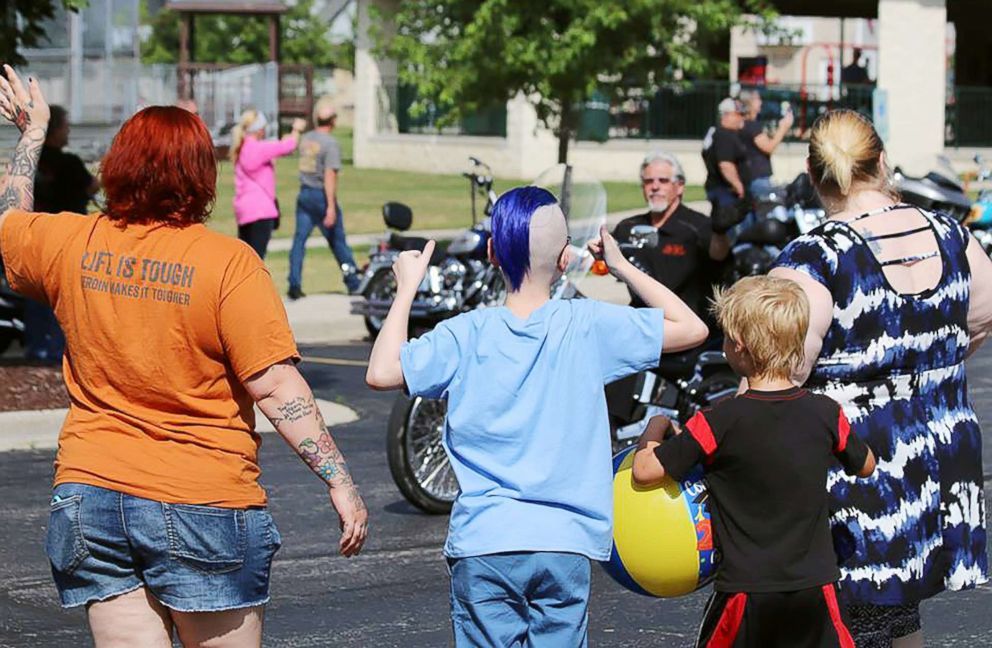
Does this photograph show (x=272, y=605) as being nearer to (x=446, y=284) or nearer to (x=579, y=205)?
(x=579, y=205)

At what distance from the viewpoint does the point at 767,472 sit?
4.43m

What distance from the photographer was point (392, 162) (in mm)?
41000

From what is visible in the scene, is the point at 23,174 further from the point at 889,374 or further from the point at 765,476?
the point at 889,374

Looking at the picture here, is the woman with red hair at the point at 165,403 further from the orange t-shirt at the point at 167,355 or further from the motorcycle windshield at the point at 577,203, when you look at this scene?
the motorcycle windshield at the point at 577,203

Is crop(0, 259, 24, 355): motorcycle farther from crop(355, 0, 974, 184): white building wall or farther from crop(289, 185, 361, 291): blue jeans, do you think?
crop(355, 0, 974, 184): white building wall

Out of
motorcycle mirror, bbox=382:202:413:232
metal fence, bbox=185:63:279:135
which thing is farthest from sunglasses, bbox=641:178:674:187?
metal fence, bbox=185:63:279:135

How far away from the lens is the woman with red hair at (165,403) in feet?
13.5

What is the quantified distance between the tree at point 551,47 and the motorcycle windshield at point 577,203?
1319cm

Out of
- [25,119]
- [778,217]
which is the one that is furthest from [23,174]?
[778,217]

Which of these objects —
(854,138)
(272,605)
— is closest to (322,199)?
(272,605)

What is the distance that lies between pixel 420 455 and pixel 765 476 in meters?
4.16

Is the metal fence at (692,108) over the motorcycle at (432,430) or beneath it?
over

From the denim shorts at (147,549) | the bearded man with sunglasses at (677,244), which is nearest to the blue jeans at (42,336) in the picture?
the bearded man with sunglasses at (677,244)

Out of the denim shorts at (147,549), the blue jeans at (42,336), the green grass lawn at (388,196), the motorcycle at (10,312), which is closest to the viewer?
the denim shorts at (147,549)
